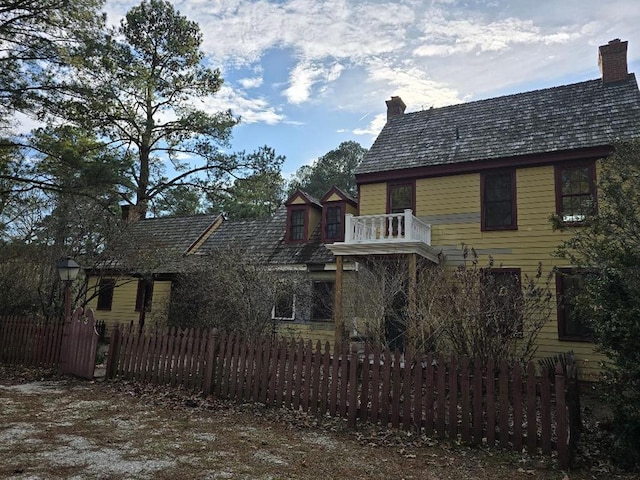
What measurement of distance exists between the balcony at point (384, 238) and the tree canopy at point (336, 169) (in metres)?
30.5

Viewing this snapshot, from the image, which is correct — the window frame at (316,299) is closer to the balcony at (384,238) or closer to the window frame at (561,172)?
the balcony at (384,238)

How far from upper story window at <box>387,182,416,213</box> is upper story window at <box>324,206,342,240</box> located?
272 centimetres

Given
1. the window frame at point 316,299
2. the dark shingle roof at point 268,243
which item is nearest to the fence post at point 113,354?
the dark shingle roof at point 268,243

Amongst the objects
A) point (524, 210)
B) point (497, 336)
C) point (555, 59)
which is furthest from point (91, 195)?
point (555, 59)

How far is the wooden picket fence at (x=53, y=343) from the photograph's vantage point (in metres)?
9.46

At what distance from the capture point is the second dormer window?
679 inches

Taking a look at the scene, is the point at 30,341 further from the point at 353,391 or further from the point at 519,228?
the point at 519,228

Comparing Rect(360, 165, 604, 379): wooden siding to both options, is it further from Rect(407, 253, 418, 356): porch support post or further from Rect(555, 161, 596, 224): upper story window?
Rect(407, 253, 418, 356): porch support post

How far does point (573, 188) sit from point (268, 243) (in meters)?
11.1

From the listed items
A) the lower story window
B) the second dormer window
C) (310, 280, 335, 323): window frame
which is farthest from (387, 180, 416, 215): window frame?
the lower story window

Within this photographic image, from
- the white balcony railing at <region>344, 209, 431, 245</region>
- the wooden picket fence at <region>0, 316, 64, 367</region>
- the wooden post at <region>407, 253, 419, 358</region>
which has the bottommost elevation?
the wooden picket fence at <region>0, 316, 64, 367</region>

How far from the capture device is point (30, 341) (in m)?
10.7

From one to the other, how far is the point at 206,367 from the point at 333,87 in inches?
429

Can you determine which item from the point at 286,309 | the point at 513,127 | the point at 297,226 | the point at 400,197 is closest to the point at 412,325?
the point at 400,197
